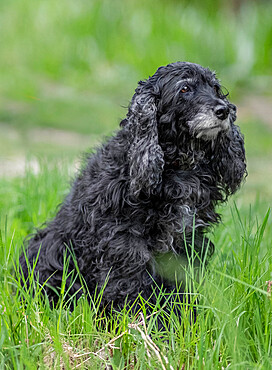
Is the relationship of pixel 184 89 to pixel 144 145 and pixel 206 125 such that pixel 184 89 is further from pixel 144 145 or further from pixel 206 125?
pixel 144 145

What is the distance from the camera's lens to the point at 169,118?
327 cm

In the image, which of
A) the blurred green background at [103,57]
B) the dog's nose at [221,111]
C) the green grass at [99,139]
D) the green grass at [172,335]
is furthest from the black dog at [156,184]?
the blurred green background at [103,57]

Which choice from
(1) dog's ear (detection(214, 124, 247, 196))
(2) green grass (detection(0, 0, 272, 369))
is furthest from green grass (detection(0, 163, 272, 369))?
(1) dog's ear (detection(214, 124, 247, 196))

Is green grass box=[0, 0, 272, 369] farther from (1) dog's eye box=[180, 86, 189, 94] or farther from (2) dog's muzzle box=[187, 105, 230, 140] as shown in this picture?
(1) dog's eye box=[180, 86, 189, 94]

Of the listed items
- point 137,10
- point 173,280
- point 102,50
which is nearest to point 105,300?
point 173,280

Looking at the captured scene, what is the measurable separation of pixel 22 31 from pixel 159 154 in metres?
8.92

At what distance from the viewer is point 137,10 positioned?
1220 centimetres

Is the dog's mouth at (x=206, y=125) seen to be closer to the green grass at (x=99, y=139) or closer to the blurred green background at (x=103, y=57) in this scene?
the green grass at (x=99, y=139)

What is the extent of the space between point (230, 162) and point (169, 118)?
1.71 ft

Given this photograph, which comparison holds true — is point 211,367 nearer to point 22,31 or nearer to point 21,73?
point 21,73

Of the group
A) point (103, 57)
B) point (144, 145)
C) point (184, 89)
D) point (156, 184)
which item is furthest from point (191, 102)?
point (103, 57)

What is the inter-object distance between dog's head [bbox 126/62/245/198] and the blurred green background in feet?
17.3

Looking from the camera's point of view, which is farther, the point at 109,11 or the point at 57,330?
the point at 109,11

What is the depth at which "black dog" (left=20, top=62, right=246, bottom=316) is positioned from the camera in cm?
322
